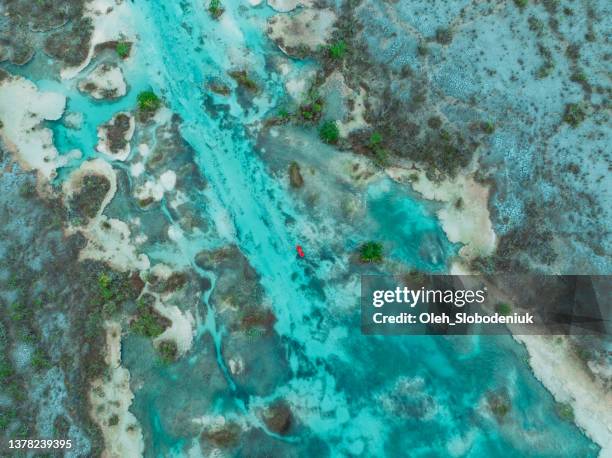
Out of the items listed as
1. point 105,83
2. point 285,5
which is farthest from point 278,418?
point 285,5

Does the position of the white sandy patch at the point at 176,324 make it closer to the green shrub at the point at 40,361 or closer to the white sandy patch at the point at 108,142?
the green shrub at the point at 40,361

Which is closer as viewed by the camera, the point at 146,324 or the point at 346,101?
the point at 146,324

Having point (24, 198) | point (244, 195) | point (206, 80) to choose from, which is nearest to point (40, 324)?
point (24, 198)

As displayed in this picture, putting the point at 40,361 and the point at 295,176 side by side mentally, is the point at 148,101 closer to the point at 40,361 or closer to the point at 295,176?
the point at 295,176

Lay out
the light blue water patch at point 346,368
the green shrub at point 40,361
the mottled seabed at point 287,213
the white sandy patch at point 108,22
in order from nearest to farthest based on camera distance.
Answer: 1. the light blue water patch at point 346,368
2. the mottled seabed at point 287,213
3. the green shrub at point 40,361
4. the white sandy patch at point 108,22

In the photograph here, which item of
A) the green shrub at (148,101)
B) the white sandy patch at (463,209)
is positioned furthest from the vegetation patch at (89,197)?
the white sandy patch at (463,209)

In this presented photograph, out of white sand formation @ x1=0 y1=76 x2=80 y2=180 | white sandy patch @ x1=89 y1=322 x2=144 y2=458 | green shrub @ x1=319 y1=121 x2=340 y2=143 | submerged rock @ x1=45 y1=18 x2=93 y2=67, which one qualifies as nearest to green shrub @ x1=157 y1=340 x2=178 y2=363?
white sandy patch @ x1=89 y1=322 x2=144 y2=458

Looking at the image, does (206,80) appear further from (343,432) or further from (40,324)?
(343,432)
